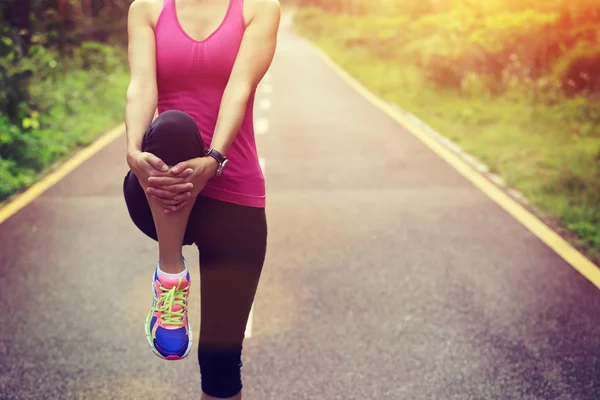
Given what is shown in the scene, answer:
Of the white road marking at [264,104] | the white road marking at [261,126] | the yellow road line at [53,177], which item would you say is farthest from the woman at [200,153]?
the white road marking at [264,104]

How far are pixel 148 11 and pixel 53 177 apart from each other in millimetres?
6314

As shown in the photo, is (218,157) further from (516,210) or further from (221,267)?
(516,210)

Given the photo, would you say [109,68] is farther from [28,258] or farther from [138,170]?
[138,170]

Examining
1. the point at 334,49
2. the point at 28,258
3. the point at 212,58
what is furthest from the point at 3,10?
Answer: the point at 334,49

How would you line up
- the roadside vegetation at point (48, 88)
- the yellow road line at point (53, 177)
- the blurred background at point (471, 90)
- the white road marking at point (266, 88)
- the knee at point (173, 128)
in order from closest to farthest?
the knee at point (173, 128), the yellow road line at point (53, 177), the blurred background at point (471, 90), the roadside vegetation at point (48, 88), the white road marking at point (266, 88)

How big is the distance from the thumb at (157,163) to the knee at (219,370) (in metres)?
0.62

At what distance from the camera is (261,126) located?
11.4m

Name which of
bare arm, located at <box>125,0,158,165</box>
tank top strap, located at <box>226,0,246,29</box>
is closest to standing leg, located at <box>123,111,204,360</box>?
bare arm, located at <box>125,0,158,165</box>

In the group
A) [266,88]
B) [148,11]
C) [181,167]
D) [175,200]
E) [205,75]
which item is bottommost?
[266,88]

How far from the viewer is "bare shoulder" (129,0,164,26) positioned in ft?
6.01

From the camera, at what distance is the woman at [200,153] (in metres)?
1.67

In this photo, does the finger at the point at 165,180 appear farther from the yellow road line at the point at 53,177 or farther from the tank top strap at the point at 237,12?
the yellow road line at the point at 53,177

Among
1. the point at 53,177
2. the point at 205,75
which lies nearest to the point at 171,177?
the point at 205,75

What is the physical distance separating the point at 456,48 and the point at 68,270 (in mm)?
12922
